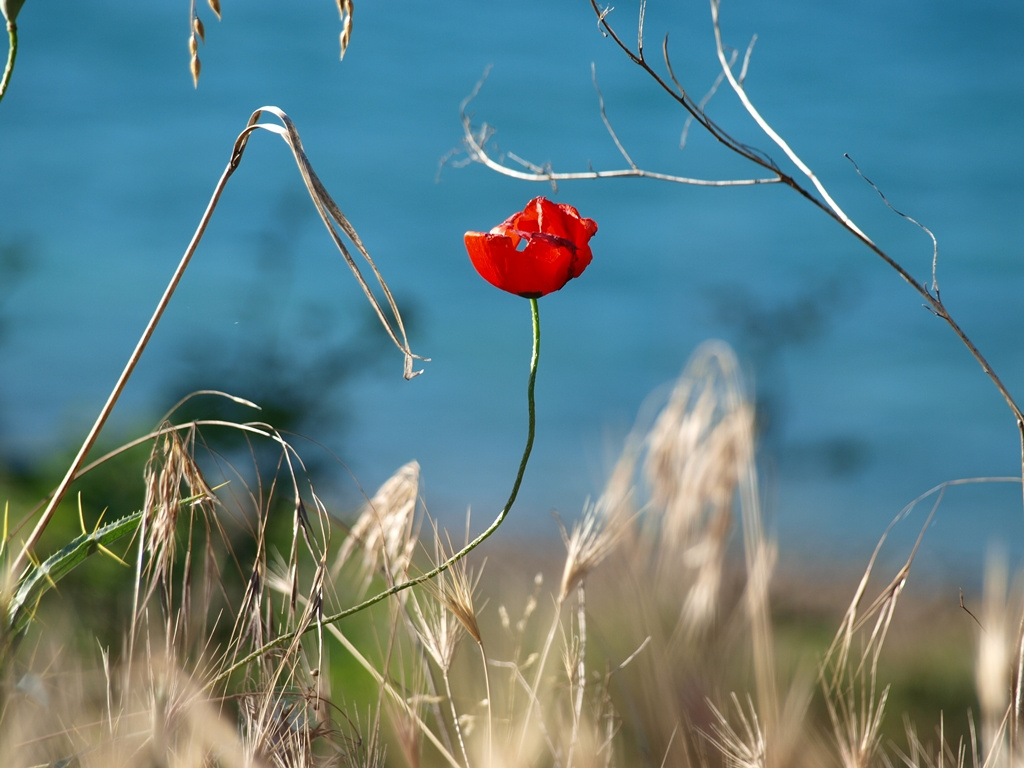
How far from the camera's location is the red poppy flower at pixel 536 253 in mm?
679

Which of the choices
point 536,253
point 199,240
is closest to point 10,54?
point 199,240

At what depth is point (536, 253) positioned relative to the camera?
677mm

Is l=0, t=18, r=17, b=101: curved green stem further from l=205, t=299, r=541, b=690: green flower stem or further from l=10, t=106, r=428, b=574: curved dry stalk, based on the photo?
l=205, t=299, r=541, b=690: green flower stem

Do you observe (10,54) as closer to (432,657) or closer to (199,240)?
(199,240)

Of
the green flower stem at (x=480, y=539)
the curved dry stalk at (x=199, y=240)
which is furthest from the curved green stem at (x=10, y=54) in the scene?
→ the green flower stem at (x=480, y=539)

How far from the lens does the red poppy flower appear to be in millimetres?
679

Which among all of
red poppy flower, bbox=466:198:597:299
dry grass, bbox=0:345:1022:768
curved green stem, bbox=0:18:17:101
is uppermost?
curved green stem, bbox=0:18:17:101

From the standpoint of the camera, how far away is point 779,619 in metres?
2.06

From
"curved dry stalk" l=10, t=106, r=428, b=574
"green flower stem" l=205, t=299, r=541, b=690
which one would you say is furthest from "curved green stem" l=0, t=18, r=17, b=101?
"green flower stem" l=205, t=299, r=541, b=690

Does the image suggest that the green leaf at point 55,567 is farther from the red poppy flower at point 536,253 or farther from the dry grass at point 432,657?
the red poppy flower at point 536,253

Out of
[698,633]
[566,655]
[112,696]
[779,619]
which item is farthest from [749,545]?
[779,619]

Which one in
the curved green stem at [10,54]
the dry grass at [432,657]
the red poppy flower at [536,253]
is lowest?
the dry grass at [432,657]

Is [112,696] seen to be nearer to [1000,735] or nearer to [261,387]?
[1000,735]

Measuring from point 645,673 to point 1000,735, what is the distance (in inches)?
12.0
